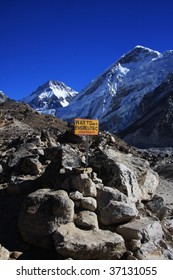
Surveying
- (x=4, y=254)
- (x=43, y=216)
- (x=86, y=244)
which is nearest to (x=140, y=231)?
(x=86, y=244)

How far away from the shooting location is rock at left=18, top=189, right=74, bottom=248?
10383 mm

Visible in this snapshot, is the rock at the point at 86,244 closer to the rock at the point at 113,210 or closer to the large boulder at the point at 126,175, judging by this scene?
the rock at the point at 113,210

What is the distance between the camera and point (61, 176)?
1275 centimetres

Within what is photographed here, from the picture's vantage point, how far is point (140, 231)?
10664 millimetres

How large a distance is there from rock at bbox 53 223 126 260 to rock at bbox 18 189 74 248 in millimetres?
290

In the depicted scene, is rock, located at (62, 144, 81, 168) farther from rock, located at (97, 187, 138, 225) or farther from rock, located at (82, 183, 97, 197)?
rock, located at (97, 187, 138, 225)

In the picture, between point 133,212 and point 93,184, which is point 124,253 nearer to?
point 133,212

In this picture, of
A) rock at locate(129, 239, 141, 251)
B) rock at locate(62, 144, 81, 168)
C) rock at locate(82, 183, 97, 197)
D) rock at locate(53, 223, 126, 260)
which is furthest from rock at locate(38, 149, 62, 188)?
rock at locate(129, 239, 141, 251)

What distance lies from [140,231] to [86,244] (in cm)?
164

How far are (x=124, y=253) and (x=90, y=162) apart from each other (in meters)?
4.95

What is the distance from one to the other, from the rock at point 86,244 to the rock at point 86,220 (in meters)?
0.26

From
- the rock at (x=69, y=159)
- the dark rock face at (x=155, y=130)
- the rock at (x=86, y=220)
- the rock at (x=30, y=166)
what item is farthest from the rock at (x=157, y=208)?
the dark rock face at (x=155, y=130)

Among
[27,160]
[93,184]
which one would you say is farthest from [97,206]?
[27,160]

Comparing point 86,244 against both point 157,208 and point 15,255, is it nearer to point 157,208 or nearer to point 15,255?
point 15,255
